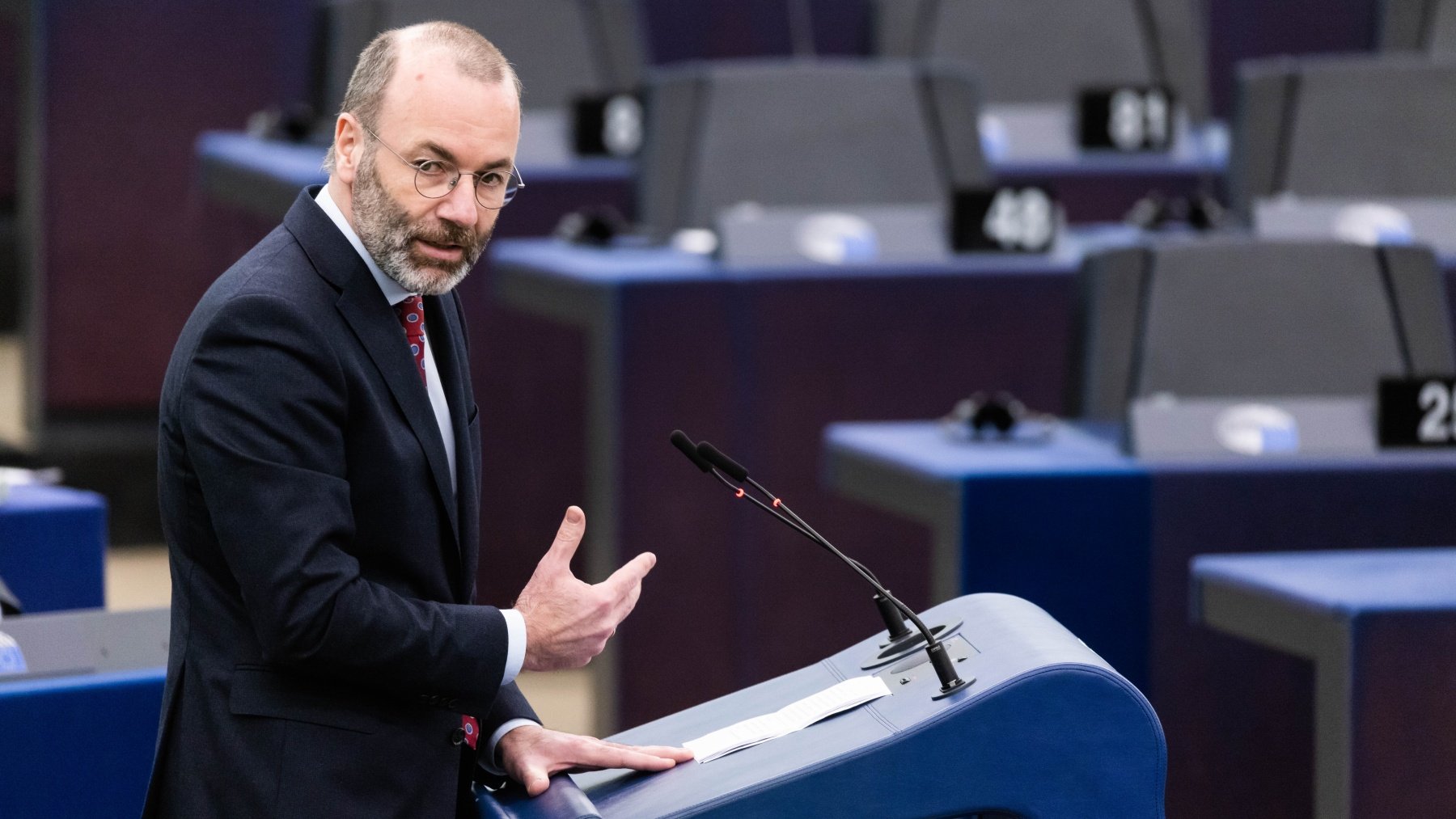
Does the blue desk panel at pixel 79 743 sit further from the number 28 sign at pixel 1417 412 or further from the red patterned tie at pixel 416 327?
the number 28 sign at pixel 1417 412

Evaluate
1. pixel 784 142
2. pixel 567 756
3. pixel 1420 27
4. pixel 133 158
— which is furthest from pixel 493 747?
pixel 1420 27

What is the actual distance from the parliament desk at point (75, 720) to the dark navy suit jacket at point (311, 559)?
0.30 meters

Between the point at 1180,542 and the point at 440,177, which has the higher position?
the point at 440,177

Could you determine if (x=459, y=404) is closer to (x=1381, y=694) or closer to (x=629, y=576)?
(x=629, y=576)

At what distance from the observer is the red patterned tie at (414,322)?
1.54m

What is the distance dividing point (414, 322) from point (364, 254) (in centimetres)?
7

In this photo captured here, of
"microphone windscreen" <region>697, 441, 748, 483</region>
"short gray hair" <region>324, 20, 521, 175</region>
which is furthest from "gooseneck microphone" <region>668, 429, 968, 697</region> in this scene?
"short gray hair" <region>324, 20, 521, 175</region>

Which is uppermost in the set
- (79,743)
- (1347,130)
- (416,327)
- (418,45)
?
(418,45)

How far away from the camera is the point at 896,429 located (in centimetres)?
291

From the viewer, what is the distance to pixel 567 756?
1547 millimetres

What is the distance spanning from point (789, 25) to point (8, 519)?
3.25m

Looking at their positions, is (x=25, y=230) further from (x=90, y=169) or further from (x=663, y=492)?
(x=663, y=492)

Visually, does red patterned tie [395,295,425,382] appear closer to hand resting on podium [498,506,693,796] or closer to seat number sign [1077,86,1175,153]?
hand resting on podium [498,506,693,796]

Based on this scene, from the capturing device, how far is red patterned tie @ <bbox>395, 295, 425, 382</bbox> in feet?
5.04
